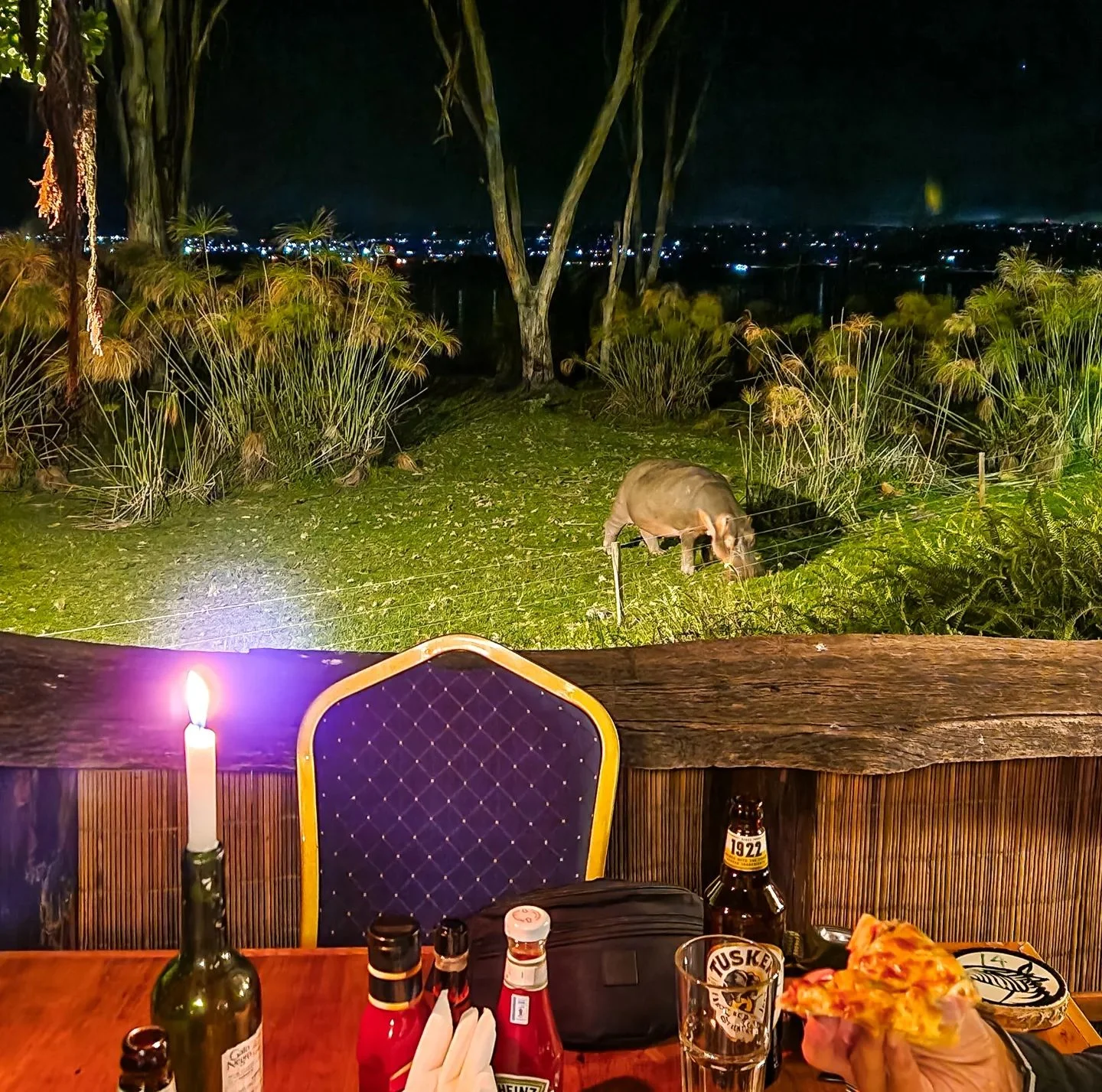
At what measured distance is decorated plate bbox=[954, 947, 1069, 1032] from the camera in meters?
0.94

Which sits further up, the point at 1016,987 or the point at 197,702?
the point at 197,702

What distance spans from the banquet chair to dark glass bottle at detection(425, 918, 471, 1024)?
48 cm

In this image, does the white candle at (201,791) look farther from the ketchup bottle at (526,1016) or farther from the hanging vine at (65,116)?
the hanging vine at (65,116)

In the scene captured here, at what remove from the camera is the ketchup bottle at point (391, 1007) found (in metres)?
0.73

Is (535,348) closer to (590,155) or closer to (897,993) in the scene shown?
(590,155)

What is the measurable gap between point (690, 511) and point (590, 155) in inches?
102

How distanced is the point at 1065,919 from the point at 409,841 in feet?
Answer: 2.87

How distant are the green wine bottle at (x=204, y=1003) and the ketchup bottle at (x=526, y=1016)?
0.17 meters

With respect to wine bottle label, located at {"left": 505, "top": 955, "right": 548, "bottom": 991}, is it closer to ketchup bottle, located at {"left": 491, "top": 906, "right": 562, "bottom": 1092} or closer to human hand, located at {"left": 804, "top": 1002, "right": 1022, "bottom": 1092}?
ketchup bottle, located at {"left": 491, "top": 906, "right": 562, "bottom": 1092}

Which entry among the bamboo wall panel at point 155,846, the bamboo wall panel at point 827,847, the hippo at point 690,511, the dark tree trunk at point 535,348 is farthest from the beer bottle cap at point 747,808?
the dark tree trunk at point 535,348

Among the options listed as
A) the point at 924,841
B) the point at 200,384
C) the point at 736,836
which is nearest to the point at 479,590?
the point at 200,384

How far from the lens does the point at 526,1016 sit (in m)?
0.75

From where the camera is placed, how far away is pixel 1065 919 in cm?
149

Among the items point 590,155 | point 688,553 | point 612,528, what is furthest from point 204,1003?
point 590,155
